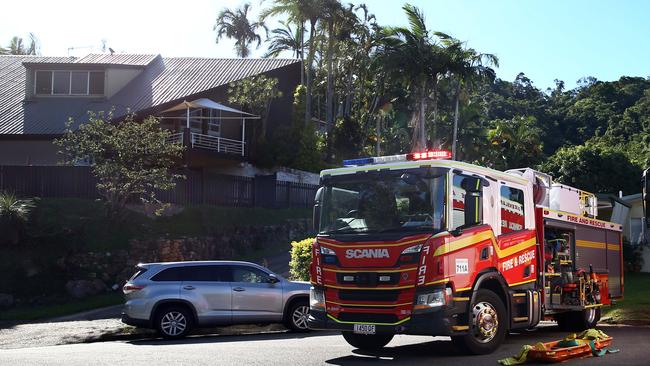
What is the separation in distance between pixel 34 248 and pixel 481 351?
→ 50.8 feet

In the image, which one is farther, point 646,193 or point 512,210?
point 646,193

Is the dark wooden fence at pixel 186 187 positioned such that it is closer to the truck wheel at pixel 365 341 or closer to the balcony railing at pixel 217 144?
the balcony railing at pixel 217 144

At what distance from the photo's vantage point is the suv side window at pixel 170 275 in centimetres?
1483

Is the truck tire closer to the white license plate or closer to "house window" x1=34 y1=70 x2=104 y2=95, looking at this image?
the white license plate

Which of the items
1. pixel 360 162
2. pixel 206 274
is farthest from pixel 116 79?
pixel 360 162

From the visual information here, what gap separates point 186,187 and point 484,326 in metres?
18.7

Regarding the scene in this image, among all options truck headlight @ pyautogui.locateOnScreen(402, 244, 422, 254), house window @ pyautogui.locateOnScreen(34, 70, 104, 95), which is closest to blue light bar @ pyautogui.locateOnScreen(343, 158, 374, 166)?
truck headlight @ pyautogui.locateOnScreen(402, 244, 422, 254)

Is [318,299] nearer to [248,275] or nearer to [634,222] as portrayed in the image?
[248,275]

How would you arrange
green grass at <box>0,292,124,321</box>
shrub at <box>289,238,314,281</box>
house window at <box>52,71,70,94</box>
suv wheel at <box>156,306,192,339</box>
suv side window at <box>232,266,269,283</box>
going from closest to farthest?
suv wheel at <box>156,306,192,339</box>, suv side window at <box>232,266,269,283</box>, green grass at <box>0,292,124,321</box>, shrub at <box>289,238,314,281</box>, house window at <box>52,71,70,94</box>

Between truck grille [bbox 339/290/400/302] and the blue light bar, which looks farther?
the blue light bar

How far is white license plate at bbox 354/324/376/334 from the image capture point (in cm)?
1025

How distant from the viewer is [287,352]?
38.1 ft

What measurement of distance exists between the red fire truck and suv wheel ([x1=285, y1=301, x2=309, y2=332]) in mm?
3749

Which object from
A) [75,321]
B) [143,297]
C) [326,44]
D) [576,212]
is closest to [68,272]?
[75,321]
